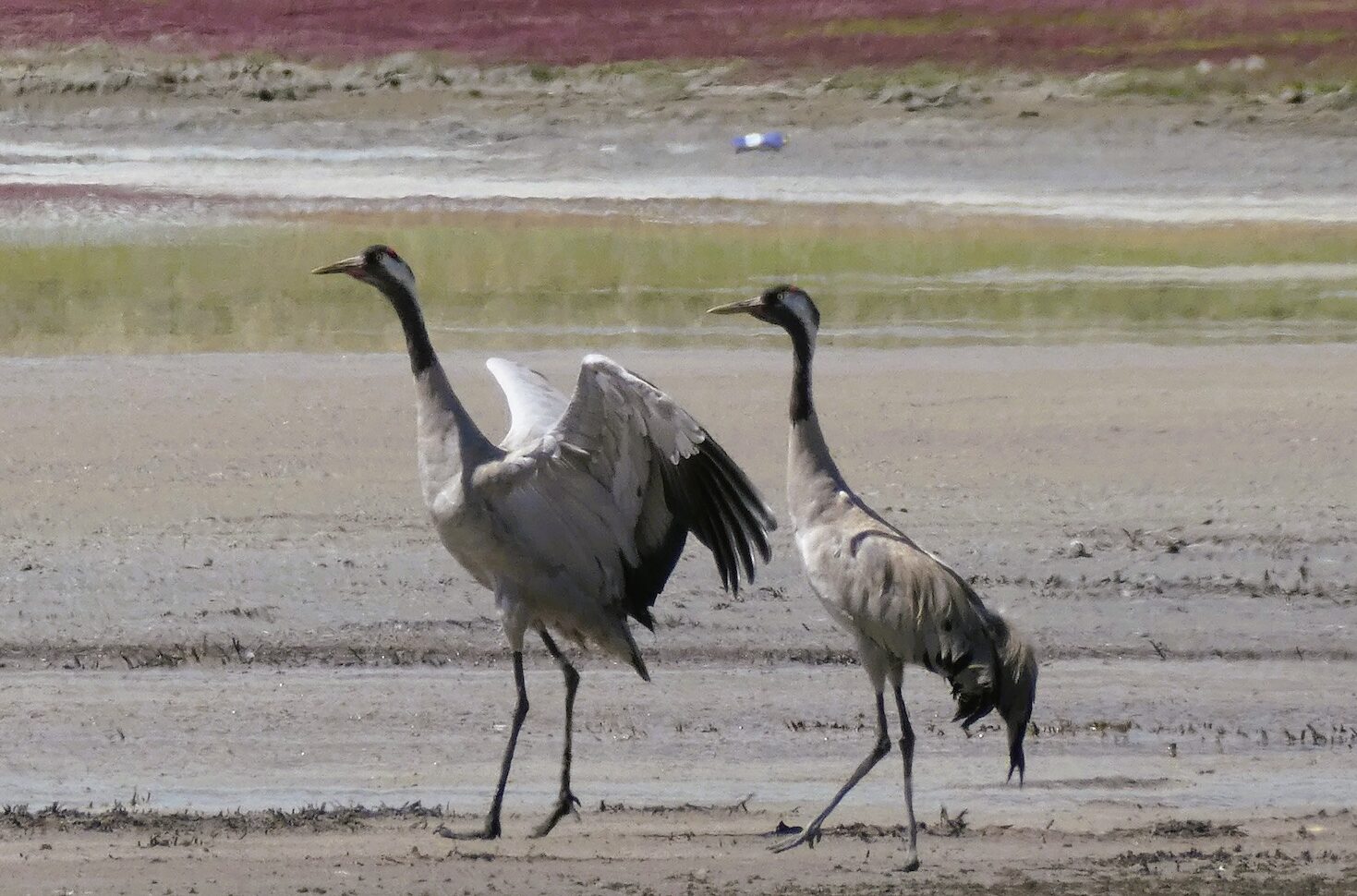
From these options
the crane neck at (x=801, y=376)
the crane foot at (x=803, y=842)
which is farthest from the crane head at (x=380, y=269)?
the crane foot at (x=803, y=842)

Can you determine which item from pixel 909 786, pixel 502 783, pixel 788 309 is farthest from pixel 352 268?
pixel 909 786

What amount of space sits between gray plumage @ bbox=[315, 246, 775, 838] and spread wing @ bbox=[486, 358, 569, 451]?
0.81ft

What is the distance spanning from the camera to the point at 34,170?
21.5m

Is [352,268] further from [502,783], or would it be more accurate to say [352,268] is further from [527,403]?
[502,783]

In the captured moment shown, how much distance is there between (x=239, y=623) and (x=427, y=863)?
2697 millimetres

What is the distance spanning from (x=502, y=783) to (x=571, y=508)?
31.6 inches

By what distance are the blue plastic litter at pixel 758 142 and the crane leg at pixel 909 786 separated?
49.1ft

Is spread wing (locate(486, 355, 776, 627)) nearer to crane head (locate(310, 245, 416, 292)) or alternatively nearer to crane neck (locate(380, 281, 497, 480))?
crane neck (locate(380, 281, 497, 480))

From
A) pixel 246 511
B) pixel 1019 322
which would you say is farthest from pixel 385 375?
pixel 1019 322

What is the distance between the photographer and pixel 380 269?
25.1ft

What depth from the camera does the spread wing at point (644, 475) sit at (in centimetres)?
703

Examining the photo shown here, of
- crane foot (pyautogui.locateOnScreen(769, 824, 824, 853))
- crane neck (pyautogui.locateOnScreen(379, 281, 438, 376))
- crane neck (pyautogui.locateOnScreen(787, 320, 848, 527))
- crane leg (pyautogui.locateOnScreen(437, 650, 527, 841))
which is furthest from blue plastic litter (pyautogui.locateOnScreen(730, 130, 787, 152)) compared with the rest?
crane foot (pyautogui.locateOnScreen(769, 824, 824, 853))

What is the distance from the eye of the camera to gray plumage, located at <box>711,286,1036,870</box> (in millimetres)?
6973

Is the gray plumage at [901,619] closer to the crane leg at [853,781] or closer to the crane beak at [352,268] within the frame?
the crane leg at [853,781]
